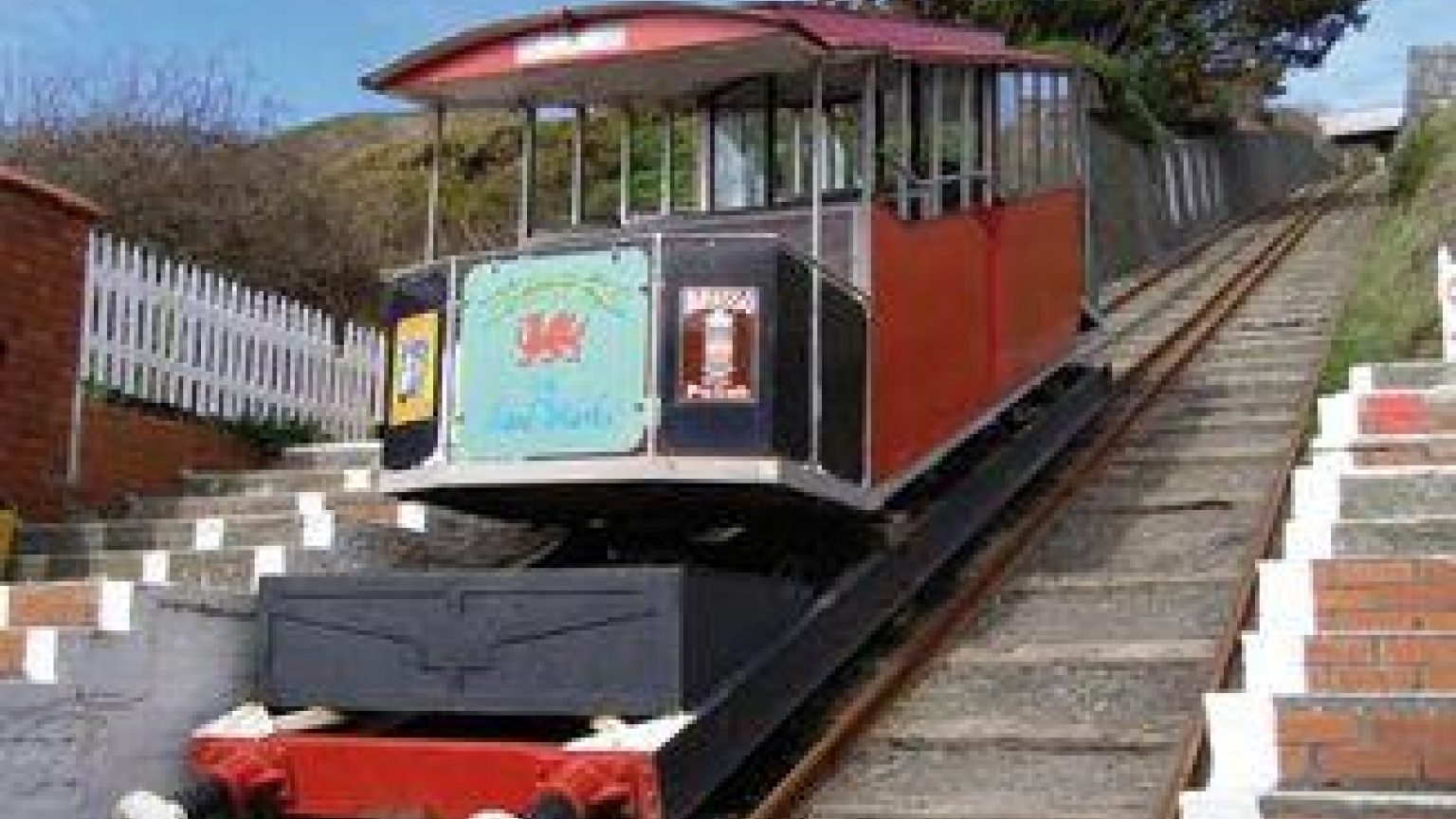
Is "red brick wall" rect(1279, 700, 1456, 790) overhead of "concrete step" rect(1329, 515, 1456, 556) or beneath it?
beneath

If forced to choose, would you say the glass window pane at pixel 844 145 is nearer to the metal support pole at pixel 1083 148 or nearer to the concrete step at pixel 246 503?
the concrete step at pixel 246 503

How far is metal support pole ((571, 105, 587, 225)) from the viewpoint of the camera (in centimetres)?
1038

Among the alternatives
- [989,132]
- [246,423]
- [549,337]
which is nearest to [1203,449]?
[989,132]

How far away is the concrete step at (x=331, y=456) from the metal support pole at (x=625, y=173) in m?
2.02

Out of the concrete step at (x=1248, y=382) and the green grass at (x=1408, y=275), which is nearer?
the green grass at (x=1408, y=275)

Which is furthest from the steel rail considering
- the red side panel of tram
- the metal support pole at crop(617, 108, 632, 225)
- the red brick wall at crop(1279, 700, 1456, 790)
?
the metal support pole at crop(617, 108, 632, 225)

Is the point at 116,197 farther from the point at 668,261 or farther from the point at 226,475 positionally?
the point at 668,261

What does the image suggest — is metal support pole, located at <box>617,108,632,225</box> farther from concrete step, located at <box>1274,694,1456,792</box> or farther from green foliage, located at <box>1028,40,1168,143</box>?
green foliage, located at <box>1028,40,1168,143</box>

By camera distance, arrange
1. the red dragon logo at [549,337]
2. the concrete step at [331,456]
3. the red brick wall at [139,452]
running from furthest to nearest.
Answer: the concrete step at [331,456] < the red brick wall at [139,452] < the red dragon logo at [549,337]

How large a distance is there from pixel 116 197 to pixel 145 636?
9.95 metres

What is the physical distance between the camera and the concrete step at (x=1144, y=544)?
923 cm

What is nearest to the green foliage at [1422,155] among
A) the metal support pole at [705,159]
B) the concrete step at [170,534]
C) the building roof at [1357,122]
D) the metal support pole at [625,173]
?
the metal support pole at [705,159]

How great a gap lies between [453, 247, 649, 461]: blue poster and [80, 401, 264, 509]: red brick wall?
3.63m

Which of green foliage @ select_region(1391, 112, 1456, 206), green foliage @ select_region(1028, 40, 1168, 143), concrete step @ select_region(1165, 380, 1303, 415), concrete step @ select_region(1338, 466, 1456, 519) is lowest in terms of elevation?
concrete step @ select_region(1338, 466, 1456, 519)
